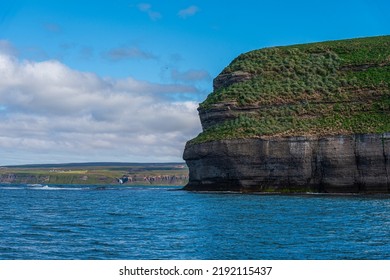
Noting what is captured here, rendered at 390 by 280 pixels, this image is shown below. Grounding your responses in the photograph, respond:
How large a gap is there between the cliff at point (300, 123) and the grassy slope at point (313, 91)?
18 cm

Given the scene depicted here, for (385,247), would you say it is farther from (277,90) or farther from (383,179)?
(277,90)

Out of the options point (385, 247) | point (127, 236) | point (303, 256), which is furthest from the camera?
point (127, 236)

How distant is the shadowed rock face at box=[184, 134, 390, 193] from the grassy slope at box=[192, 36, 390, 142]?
9.00 feet

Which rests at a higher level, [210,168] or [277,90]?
[277,90]

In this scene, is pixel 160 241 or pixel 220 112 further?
pixel 220 112

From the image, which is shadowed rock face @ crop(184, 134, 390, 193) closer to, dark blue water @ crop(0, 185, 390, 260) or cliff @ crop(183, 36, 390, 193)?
cliff @ crop(183, 36, 390, 193)

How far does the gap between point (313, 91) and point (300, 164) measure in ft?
70.5

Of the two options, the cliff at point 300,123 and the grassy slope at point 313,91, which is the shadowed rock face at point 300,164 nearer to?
the cliff at point 300,123

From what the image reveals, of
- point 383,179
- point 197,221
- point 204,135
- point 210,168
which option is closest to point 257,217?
point 197,221

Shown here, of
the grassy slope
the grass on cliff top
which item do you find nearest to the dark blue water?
the grassy slope

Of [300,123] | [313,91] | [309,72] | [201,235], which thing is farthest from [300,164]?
[201,235]

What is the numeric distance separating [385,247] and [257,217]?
667 inches

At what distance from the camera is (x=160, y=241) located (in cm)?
3262

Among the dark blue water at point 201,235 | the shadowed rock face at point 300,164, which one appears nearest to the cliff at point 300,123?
the shadowed rock face at point 300,164
